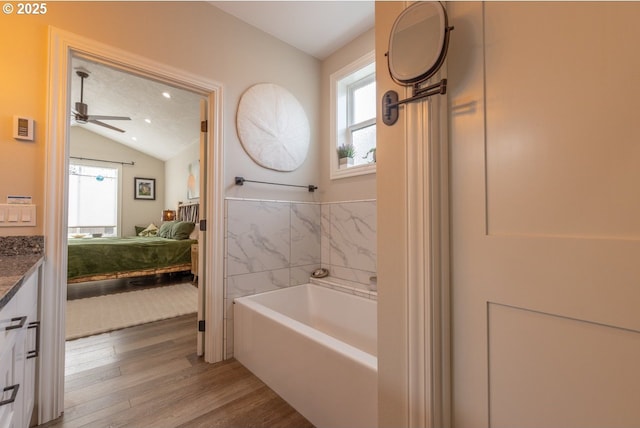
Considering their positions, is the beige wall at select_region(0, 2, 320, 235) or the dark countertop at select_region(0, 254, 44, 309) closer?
the dark countertop at select_region(0, 254, 44, 309)

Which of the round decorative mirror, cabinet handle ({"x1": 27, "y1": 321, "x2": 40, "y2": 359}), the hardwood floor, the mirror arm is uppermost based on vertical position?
the round decorative mirror

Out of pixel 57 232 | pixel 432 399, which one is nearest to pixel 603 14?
pixel 432 399

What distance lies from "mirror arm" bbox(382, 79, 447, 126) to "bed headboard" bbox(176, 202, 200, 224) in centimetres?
490

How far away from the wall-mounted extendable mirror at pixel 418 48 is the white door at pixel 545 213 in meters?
0.07

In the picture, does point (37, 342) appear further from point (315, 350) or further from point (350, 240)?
point (350, 240)

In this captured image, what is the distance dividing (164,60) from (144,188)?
6.24m

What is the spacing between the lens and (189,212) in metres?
5.62

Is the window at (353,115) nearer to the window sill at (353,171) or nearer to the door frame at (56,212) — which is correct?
the window sill at (353,171)

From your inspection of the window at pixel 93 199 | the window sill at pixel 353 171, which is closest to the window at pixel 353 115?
the window sill at pixel 353 171

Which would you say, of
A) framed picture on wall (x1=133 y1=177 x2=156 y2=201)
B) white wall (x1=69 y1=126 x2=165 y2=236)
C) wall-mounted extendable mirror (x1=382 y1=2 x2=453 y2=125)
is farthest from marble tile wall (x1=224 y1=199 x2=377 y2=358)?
framed picture on wall (x1=133 y1=177 x2=156 y2=201)

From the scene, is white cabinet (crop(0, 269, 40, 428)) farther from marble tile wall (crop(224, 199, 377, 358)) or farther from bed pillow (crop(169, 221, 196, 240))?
bed pillow (crop(169, 221, 196, 240))

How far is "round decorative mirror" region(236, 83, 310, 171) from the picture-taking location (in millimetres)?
2105

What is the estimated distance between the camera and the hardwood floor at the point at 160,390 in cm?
136

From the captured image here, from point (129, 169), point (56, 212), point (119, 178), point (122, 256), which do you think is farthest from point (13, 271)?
Result: point (129, 169)
